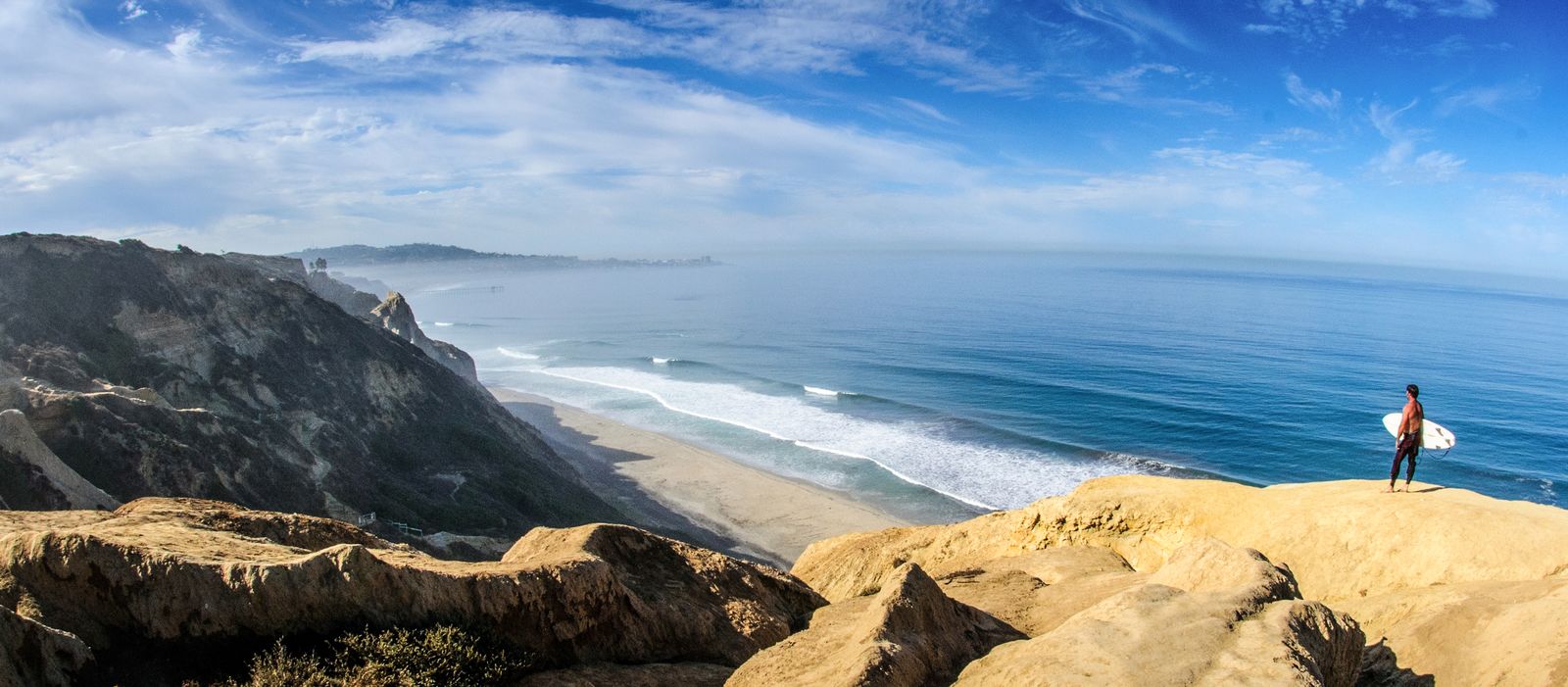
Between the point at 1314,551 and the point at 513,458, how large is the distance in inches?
1200

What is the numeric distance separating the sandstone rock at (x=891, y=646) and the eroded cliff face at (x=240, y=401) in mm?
19810

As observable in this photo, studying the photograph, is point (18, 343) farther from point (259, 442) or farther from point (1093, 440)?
point (1093, 440)

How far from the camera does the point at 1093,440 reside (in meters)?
45.6

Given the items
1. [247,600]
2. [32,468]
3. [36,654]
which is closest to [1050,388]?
[32,468]

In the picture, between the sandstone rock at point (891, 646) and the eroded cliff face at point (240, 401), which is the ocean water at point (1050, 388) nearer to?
the eroded cliff face at point (240, 401)

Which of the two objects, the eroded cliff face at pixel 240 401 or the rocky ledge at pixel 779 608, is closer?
the rocky ledge at pixel 779 608

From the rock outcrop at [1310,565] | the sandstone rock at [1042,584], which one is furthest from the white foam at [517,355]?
the sandstone rock at [1042,584]

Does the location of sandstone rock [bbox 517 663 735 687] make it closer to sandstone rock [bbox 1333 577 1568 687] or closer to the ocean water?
sandstone rock [bbox 1333 577 1568 687]

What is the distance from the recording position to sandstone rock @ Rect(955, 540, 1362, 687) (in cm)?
691

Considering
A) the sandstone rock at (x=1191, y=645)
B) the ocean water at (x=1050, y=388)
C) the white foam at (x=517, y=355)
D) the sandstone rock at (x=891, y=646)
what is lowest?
the white foam at (x=517, y=355)

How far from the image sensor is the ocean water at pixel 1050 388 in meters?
41.7

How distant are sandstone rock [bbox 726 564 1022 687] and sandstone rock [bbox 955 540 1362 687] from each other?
0.59 meters

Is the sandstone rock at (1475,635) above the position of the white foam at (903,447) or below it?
above

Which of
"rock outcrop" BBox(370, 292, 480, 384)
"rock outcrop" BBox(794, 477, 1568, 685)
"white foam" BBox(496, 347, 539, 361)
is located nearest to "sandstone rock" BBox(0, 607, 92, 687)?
"rock outcrop" BBox(794, 477, 1568, 685)
